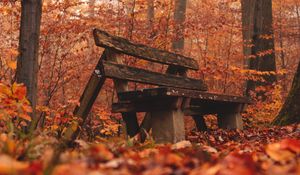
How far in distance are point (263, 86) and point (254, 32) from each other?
1.52 meters

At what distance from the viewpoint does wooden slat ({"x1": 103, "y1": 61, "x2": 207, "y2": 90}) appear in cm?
395

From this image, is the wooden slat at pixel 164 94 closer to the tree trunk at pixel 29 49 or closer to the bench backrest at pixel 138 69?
the bench backrest at pixel 138 69

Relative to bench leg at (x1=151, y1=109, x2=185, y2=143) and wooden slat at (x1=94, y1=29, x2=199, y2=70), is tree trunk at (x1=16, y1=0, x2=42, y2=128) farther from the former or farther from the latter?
bench leg at (x1=151, y1=109, x2=185, y2=143)

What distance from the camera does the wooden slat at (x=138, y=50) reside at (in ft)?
13.2

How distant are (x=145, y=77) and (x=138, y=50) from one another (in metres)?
0.38

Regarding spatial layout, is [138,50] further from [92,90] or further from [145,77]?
[92,90]

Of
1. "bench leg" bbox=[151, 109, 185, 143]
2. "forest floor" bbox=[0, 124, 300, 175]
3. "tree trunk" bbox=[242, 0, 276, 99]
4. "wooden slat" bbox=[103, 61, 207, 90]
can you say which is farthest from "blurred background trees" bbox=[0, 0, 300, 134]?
"forest floor" bbox=[0, 124, 300, 175]

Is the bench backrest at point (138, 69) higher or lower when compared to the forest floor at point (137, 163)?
higher

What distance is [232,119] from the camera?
5473 mm

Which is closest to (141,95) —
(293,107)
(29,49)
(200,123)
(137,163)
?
(29,49)

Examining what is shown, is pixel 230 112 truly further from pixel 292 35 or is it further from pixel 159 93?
pixel 292 35

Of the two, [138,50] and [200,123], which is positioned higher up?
[138,50]

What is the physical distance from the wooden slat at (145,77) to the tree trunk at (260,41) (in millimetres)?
4673

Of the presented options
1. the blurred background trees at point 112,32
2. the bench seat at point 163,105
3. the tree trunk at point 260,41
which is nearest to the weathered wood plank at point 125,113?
the bench seat at point 163,105
